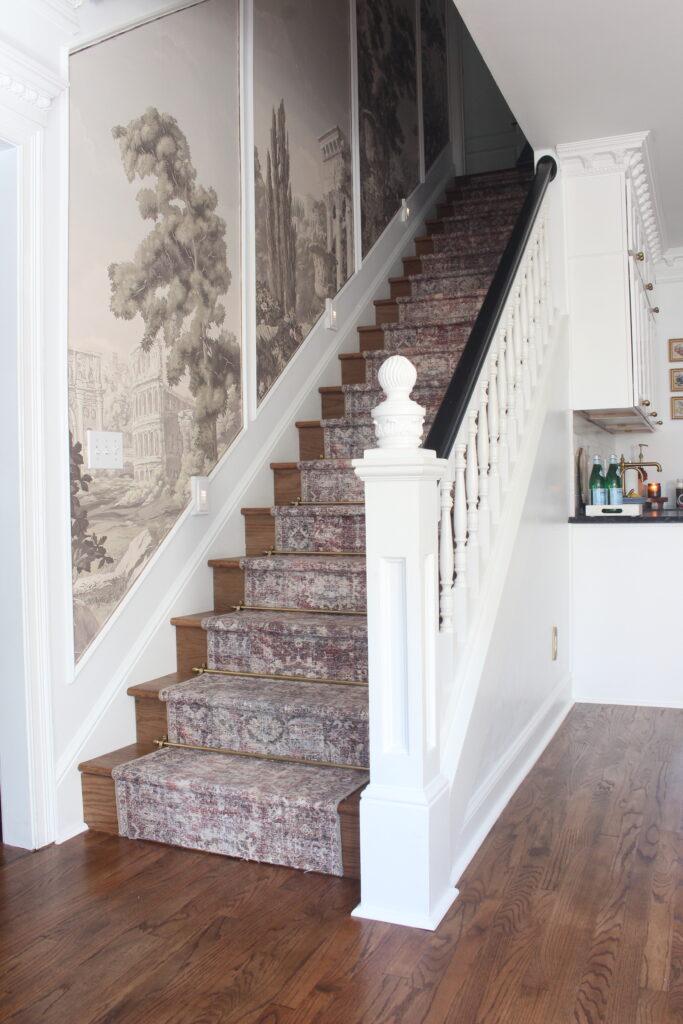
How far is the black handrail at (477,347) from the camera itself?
7.15 ft

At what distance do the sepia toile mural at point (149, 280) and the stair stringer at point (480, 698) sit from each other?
42.3 inches

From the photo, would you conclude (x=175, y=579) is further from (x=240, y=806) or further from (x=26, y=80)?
(x=26, y=80)

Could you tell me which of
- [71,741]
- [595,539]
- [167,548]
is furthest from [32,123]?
[595,539]

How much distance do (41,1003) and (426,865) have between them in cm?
82

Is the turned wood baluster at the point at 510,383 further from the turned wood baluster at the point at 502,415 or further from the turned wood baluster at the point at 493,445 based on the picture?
the turned wood baluster at the point at 493,445

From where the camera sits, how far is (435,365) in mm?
3986

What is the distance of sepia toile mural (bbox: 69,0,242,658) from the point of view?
2.50m

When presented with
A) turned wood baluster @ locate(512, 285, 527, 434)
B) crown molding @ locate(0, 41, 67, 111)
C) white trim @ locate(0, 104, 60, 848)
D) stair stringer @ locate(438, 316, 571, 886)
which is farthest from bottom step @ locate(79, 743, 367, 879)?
crown molding @ locate(0, 41, 67, 111)

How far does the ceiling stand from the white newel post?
1638 mm

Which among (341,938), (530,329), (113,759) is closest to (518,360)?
(530,329)

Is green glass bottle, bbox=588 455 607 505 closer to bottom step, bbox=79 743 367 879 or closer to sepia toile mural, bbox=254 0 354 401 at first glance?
sepia toile mural, bbox=254 0 354 401

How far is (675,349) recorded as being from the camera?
19.1ft

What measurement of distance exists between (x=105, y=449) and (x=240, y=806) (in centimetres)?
110

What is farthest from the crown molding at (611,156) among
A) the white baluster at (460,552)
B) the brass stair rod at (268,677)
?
the brass stair rod at (268,677)
